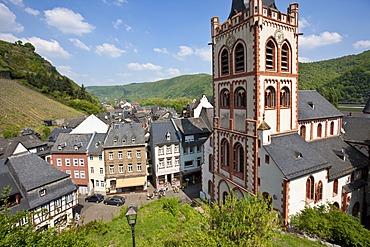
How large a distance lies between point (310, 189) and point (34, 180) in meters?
28.0

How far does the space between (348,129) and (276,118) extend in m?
15.9

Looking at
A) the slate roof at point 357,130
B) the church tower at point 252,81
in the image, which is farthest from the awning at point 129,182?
the slate roof at point 357,130

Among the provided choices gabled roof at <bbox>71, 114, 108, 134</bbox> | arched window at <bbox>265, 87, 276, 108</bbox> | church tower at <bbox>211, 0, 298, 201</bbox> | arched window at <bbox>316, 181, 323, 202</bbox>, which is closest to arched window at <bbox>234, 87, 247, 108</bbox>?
church tower at <bbox>211, 0, 298, 201</bbox>

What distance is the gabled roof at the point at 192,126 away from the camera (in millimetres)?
38531

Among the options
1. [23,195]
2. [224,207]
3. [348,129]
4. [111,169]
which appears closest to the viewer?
[224,207]

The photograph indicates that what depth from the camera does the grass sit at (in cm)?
1163

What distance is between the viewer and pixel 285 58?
20406 mm

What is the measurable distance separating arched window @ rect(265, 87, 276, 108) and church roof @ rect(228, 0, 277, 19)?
25.3 feet

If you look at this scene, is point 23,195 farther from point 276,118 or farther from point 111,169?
point 276,118

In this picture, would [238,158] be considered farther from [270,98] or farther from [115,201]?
[115,201]

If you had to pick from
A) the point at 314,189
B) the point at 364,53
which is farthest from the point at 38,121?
the point at 364,53

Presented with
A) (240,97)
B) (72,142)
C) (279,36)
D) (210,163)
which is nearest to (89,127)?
(72,142)

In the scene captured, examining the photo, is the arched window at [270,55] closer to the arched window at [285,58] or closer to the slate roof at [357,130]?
the arched window at [285,58]

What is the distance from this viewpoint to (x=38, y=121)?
2911 inches
